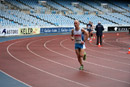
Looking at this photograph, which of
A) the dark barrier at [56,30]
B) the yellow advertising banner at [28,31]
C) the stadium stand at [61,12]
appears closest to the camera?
the yellow advertising banner at [28,31]

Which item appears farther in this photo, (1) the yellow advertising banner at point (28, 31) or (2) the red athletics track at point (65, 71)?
(1) the yellow advertising banner at point (28, 31)

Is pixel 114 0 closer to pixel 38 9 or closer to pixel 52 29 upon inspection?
pixel 38 9

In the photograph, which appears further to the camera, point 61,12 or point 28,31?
point 61,12

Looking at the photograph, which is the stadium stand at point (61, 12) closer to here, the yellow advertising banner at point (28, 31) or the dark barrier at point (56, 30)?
the yellow advertising banner at point (28, 31)

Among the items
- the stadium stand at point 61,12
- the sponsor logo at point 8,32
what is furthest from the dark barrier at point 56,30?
the sponsor logo at point 8,32

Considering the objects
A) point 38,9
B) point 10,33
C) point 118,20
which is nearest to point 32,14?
point 38,9

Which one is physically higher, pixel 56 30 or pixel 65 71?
pixel 56 30

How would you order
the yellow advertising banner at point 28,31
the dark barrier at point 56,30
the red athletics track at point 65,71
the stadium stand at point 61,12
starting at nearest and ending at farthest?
1. the red athletics track at point 65,71
2. the yellow advertising banner at point 28,31
3. the dark barrier at point 56,30
4. the stadium stand at point 61,12

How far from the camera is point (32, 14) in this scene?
40688mm

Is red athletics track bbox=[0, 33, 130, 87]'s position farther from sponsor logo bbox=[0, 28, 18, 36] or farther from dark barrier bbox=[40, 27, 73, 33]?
dark barrier bbox=[40, 27, 73, 33]

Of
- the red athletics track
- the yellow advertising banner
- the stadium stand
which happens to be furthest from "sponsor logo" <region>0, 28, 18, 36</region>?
the red athletics track

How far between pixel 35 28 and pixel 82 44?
908 inches

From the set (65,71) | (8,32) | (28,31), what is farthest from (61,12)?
(65,71)

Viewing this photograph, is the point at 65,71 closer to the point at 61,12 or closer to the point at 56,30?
the point at 56,30
